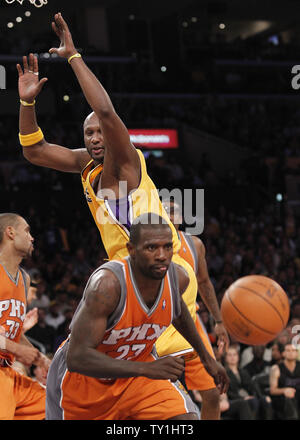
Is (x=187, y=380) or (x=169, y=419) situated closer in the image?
(x=169, y=419)

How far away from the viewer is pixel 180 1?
16.2m

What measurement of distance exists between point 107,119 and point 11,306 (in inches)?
52.2

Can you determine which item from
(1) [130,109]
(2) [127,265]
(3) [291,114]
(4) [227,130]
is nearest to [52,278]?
(2) [127,265]

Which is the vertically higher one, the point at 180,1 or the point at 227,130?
the point at 180,1

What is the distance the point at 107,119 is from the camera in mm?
3453

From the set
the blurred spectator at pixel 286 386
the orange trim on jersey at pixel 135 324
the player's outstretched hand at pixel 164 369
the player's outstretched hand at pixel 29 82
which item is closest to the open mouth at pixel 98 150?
the player's outstretched hand at pixel 29 82

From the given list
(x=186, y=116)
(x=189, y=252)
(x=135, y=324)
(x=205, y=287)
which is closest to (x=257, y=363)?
(x=205, y=287)

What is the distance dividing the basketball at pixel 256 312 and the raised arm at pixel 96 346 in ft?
7.07

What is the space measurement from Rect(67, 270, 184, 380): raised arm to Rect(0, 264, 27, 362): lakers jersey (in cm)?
114

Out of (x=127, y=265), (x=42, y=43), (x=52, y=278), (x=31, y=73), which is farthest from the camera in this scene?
(x=42, y=43)

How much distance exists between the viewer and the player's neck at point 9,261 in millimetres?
4160

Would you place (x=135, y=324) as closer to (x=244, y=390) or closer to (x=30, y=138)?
(x=30, y=138)
